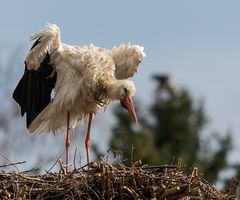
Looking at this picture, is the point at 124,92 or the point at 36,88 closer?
the point at 124,92

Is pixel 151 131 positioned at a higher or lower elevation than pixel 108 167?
higher

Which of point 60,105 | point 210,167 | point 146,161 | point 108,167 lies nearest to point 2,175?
point 108,167

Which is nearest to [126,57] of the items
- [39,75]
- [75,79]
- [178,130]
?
[75,79]

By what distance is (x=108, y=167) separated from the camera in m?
10.6

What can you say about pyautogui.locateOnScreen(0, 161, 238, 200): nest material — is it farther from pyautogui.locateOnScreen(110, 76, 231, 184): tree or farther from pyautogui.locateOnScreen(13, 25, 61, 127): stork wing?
pyautogui.locateOnScreen(110, 76, 231, 184): tree

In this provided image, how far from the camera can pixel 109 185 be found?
10531mm

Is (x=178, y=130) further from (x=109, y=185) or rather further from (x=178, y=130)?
(x=109, y=185)

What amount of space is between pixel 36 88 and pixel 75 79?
0.58m

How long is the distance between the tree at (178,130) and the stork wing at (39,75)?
14.6 metres

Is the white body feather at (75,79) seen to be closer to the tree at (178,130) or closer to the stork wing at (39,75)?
the stork wing at (39,75)

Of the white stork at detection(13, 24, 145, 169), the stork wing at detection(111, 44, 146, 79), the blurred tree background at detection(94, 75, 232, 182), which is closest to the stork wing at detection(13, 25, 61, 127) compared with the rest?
the white stork at detection(13, 24, 145, 169)

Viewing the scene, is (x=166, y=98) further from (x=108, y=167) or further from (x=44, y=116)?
(x=108, y=167)

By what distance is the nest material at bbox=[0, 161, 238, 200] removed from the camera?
10.5m

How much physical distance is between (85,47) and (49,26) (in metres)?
0.49
